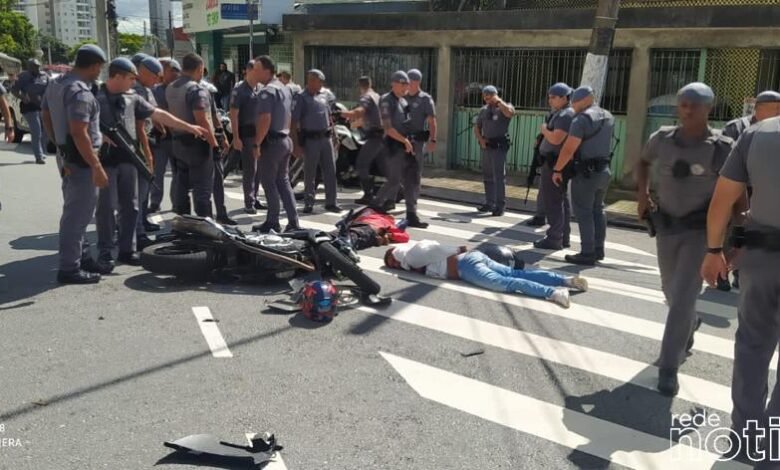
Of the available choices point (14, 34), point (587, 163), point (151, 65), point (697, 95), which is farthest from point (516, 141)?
point (14, 34)

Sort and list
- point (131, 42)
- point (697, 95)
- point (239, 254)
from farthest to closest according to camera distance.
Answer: point (131, 42) < point (239, 254) < point (697, 95)

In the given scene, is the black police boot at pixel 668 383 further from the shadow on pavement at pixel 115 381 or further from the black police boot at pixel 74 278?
the black police boot at pixel 74 278

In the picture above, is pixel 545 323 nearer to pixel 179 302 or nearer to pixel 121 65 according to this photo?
pixel 179 302

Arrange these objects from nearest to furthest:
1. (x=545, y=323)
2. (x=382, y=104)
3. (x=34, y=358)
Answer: (x=34, y=358), (x=545, y=323), (x=382, y=104)

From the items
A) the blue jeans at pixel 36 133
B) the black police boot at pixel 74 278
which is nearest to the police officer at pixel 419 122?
the black police boot at pixel 74 278

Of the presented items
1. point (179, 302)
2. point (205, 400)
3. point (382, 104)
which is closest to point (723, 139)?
point (205, 400)

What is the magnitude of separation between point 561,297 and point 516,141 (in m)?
8.94

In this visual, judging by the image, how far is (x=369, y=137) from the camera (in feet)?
35.6

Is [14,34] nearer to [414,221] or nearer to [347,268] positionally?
[414,221]

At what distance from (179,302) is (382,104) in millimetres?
4692

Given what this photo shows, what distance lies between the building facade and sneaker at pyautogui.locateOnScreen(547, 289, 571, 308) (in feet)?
22.7

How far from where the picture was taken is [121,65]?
262 inches

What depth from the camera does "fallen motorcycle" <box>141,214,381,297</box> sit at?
6359 millimetres

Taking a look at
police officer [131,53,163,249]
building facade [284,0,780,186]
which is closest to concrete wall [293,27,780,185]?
building facade [284,0,780,186]
